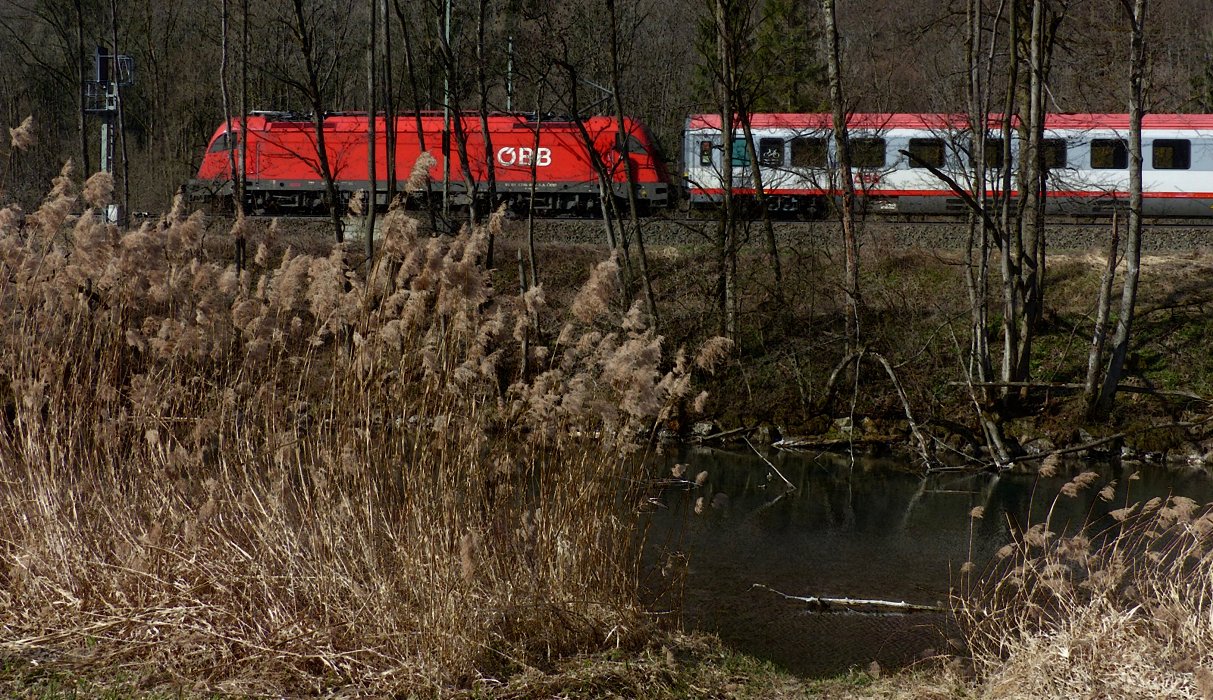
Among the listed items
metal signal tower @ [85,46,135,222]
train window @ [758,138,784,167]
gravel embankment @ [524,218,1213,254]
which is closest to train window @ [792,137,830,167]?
train window @ [758,138,784,167]

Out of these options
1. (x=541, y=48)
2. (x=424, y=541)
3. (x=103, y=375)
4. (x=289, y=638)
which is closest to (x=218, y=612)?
(x=289, y=638)

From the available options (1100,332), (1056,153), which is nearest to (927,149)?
(1056,153)

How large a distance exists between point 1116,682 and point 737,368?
12.4 m

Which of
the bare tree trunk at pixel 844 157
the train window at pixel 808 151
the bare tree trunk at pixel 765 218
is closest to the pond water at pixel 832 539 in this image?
the bare tree trunk at pixel 844 157

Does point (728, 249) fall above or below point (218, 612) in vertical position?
above

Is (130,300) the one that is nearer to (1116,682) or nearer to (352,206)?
(352,206)

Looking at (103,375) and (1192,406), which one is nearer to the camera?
(103,375)

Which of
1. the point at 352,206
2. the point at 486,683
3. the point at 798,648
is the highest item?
the point at 352,206

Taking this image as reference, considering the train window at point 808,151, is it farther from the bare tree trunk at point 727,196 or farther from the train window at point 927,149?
the bare tree trunk at point 727,196

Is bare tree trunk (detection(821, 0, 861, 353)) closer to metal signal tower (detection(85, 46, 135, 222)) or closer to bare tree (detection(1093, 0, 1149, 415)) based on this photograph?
bare tree (detection(1093, 0, 1149, 415))

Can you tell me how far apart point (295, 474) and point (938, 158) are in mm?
19572

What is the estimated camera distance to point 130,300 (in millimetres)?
5215

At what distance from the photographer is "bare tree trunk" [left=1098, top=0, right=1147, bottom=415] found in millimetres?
12656

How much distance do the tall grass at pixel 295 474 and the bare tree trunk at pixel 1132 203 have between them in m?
9.97
